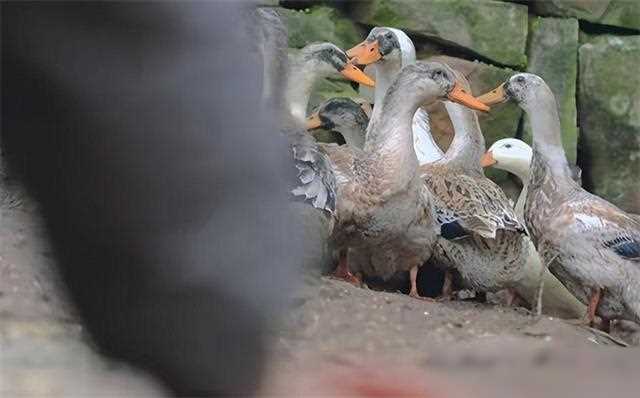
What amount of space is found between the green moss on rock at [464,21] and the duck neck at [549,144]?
1814 mm

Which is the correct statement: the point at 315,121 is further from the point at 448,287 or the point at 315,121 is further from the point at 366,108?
the point at 448,287

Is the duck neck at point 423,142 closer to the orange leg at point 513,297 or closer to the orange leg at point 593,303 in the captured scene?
the orange leg at point 513,297

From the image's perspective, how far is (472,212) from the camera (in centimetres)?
570

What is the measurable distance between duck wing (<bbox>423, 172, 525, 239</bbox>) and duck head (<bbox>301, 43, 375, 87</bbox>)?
3.38ft

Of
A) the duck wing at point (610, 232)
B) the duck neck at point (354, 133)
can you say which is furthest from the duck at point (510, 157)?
the duck wing at point (610, 232)

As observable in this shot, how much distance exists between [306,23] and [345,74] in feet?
4.73

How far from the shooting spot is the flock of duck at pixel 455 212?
17.8 feet

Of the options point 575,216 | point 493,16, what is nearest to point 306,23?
point 493,16

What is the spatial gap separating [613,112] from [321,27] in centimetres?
204

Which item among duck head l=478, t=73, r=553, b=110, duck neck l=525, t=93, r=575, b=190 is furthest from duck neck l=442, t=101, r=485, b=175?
duck neck l=525, t=93, r=575, b=190

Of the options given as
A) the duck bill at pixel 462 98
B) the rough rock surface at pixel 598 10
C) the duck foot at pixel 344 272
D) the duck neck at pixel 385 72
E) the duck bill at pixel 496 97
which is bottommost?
the duck foot at pixel 344 272

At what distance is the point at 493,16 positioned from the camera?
8203mm

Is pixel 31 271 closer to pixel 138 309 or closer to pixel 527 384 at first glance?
pixel 527 384

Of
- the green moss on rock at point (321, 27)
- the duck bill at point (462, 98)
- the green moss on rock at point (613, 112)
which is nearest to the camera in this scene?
the duck bill at point (462, 98)
